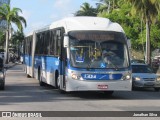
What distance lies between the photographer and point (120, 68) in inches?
757

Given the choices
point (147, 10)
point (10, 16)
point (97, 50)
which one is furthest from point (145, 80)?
point (10, 16)

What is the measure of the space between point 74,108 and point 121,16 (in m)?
44.8

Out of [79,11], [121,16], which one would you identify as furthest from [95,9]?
[121,16]

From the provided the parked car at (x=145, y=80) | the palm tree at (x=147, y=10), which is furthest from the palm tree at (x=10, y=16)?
the parked car at (x=145, y=80)

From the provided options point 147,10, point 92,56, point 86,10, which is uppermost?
point 86,10

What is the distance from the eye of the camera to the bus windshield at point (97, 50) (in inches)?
755

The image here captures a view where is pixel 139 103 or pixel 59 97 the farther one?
pixel 59 97

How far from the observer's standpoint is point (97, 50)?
19.3 m

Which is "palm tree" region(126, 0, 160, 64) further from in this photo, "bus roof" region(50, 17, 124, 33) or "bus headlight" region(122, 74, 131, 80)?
"bus headlight" region(122, 74, 131, 80)

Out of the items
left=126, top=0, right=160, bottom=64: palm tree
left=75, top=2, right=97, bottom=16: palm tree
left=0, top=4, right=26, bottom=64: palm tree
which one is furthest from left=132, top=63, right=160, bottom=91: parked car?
left=75, top=2, right=97, bottom=16: palm tree

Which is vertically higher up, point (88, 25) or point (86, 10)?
point (86, 10)

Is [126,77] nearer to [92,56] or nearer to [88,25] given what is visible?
[92,56]

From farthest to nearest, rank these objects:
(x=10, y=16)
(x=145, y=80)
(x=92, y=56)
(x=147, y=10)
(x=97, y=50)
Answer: (x=10, y=16) → (x=147, y=10) → (x=145, y=80) → (x=97, y=50) → (x=92, y=56)

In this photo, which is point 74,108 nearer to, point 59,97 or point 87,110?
point 87,110
